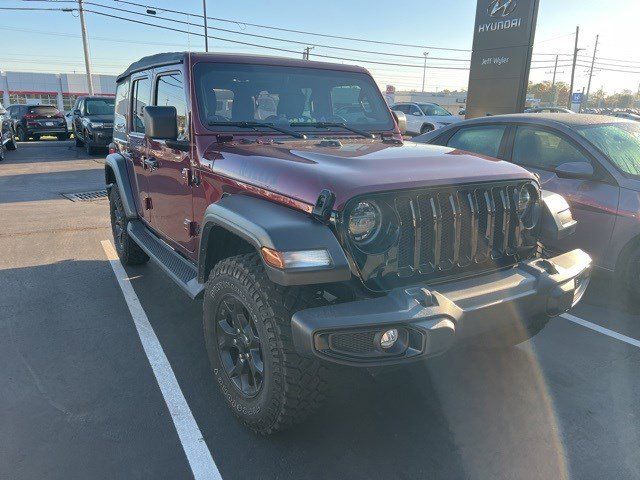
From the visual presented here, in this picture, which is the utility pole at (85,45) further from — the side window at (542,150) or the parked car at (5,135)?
the side window at (542,150)

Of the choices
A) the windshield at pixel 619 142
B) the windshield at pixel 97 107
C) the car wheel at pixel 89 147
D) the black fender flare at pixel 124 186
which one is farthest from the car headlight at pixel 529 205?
the windshield at pixel 97 107

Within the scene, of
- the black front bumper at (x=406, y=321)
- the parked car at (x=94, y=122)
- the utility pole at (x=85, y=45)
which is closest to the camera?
the black front bumper at (x=406, y=321)

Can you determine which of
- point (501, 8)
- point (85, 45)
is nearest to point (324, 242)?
point (501, 8)

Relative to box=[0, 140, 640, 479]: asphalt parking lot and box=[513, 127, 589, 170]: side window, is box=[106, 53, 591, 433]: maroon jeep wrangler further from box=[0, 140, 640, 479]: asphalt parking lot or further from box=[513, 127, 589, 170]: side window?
box=[513, 127, 589, 170]: side window

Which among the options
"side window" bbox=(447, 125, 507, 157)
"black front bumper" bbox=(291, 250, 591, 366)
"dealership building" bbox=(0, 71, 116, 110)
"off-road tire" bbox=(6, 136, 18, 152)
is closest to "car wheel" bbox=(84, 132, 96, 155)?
"off-road tire" bbox=(6, 136, 18, 152)

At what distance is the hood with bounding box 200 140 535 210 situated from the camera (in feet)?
7.61

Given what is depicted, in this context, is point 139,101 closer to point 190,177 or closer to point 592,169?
point 190,177

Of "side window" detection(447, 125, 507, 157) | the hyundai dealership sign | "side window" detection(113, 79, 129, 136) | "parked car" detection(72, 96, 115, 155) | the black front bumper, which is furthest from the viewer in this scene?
"parked car" detection(72, 96, 115, 155)

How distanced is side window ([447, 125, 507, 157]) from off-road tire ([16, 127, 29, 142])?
21.5m

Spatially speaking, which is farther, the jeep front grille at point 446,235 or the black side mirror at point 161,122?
the black side mirror at point 161,122

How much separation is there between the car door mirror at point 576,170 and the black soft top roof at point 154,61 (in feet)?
11.3

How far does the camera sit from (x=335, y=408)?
2.91 m

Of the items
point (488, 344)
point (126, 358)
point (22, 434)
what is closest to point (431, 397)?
point (488, 344)

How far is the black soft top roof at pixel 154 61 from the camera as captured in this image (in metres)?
3.58
